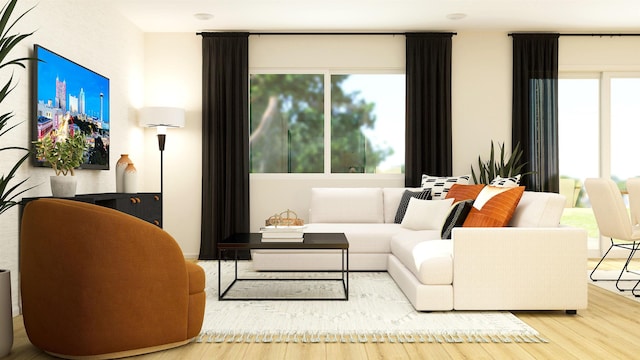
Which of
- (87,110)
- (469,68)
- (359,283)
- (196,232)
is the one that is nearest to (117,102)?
(87,110)

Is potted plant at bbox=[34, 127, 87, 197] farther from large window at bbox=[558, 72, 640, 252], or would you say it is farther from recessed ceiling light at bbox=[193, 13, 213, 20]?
large window at bbox=[558, 72, 640, 252]

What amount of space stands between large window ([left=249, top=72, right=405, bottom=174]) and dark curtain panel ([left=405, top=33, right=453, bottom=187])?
19 cm

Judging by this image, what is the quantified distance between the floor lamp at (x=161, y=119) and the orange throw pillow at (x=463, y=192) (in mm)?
3015

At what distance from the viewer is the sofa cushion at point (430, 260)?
12.0ft

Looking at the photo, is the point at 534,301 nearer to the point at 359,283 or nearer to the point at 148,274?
the point at 359,283

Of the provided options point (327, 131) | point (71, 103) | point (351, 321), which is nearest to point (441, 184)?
point (327, 131)

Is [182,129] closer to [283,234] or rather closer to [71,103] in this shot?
[71,103]

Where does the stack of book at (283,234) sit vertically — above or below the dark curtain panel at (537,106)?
below

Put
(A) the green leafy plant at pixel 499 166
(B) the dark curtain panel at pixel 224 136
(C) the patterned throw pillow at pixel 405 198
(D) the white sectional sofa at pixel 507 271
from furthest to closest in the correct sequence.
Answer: (B) the dark curtain panel at pixel 224 136 → (A) the green leafy plant at pixel 499 166 → (C) the patterned throw pillow at pixel 405 198 → (D) the white sectional sofa at pixel 507 271

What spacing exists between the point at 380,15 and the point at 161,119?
2589mm

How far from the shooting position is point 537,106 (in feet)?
21.5

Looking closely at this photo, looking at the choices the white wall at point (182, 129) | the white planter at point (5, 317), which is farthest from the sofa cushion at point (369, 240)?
the white planter at point (5, 317)

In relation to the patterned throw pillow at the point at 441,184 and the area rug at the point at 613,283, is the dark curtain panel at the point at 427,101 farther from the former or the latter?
the area rug at the point at 613,283

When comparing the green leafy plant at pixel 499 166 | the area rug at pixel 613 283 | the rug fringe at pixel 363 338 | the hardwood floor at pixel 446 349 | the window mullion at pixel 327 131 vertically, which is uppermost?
the window mullion at pixel 327 131
